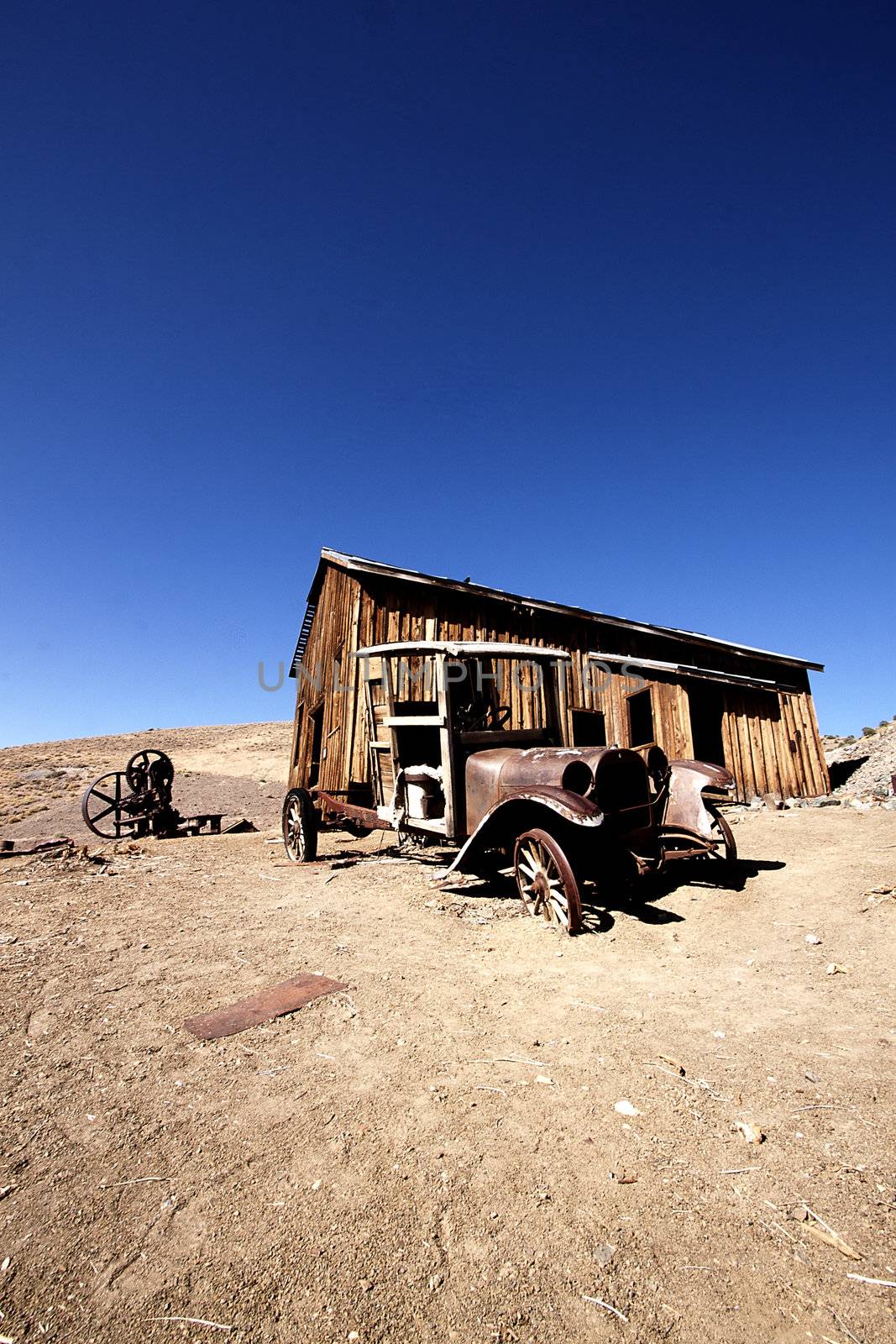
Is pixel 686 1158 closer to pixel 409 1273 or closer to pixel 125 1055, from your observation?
pixel 409 1273

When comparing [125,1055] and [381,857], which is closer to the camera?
[125,1055]

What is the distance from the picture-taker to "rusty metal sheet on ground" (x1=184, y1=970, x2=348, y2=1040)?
315 centimetres

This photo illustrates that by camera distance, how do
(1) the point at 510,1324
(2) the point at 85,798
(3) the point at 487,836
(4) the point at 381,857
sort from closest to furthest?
(1) the point at 510,1324 < (3) the point at 487,836 < (4) the point at 381,857 < (2) the point at 85,798

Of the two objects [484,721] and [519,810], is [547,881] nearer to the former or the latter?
[519,810]

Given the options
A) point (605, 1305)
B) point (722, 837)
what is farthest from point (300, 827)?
point (605, 1305)

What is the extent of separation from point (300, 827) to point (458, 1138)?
6.27m

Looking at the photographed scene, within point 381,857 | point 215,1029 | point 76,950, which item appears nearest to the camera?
point 215,1029

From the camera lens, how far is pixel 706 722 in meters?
17.8

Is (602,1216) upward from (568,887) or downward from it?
downward

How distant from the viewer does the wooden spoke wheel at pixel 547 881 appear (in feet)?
14.9

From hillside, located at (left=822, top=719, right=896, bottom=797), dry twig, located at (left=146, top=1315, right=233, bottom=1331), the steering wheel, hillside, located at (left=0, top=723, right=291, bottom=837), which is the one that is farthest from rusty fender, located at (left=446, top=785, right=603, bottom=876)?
hillside, located at (left=822, top=719, right=896, bottom=797)

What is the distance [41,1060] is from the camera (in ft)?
9.40

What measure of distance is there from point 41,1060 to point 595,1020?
2.85 metres

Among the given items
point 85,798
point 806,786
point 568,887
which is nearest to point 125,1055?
point 568,887
